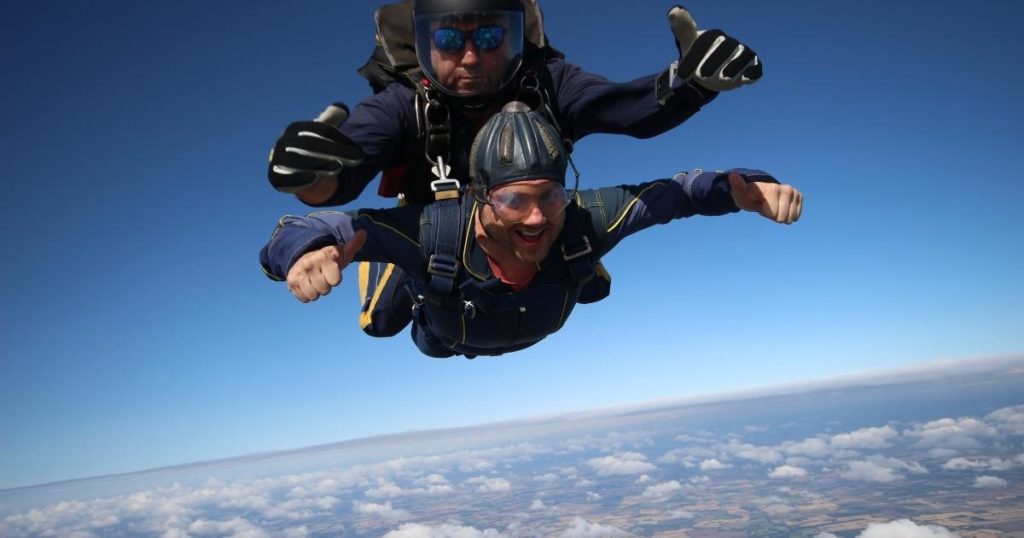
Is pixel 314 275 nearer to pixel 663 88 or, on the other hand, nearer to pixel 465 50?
pixel 465 50

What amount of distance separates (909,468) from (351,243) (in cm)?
18647

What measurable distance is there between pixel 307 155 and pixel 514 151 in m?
0.84

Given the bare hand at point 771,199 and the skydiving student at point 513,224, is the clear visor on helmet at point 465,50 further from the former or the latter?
the bare hand at point 771,199

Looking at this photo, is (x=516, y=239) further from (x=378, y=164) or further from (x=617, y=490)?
(x=617, y=490)

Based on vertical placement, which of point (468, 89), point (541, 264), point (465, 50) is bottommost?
point (541, 264)

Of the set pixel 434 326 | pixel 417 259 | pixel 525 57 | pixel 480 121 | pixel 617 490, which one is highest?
pixel 525 57

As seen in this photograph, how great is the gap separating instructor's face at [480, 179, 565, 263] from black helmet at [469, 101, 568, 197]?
4cm

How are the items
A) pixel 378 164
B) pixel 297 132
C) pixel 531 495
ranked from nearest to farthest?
pixel 297 132 → pixel 378 164 → pixel 531 495

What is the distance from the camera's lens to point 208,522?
18925cm

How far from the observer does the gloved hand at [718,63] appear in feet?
6.74

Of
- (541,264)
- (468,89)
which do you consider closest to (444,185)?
(468,89)

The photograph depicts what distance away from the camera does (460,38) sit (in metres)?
2.51

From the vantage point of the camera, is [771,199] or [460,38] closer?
[771,199]

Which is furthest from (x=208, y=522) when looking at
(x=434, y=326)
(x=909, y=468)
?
(x=434, y=326)
